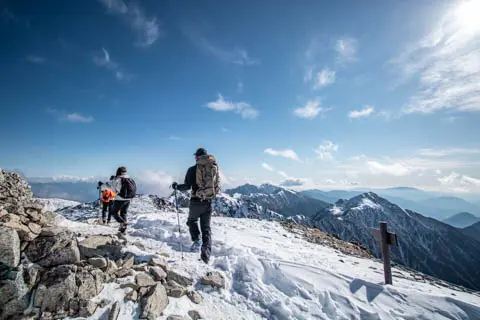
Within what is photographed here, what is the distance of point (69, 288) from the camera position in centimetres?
499

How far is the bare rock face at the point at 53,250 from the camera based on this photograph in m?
5.38

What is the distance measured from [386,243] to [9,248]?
10.8 metres

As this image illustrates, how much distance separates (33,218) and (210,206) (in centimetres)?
522

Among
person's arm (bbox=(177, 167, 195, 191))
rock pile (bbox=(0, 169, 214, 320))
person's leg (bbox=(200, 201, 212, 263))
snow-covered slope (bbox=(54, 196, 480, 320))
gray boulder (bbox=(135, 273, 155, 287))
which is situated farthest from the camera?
person's arm (bbox=(177, 167, 195, 191))

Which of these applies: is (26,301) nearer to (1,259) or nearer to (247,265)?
(1,259)

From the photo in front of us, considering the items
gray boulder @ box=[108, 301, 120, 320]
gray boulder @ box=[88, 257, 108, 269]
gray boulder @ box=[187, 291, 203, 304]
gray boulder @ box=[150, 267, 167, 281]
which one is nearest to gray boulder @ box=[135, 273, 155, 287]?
gray boulder @ box=[150, 267, 167, 281]

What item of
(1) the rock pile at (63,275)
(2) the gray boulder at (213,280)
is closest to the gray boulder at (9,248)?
(1) the rock pile at (63,275)

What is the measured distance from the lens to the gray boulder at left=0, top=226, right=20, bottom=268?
15.7ft

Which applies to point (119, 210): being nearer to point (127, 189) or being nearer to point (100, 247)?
point (127, 189)

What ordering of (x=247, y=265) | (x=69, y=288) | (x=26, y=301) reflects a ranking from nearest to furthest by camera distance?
(x=26, y=301) < (x=69, y=288) < (x=247, y=265)

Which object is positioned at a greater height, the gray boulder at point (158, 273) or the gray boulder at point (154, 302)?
the gray boulder at point (158, 273)

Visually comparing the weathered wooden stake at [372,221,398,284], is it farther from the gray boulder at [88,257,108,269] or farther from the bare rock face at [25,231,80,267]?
the bare rock face at [25,231,80,267]

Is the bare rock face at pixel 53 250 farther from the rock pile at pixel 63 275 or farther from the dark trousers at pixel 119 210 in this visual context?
the dark trousers at pixel 119 210

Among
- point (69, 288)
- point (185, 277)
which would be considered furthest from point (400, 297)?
point (69, 288)
